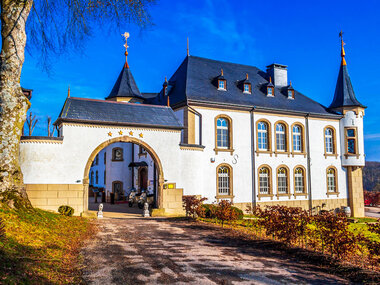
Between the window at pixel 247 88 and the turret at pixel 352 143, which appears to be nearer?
the window at pixel 247 88

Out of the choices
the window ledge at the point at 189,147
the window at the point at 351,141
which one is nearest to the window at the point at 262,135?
the window ledge at the point at 189,147

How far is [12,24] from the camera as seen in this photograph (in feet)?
30.8

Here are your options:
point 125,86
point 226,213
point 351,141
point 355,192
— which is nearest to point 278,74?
point 351,141

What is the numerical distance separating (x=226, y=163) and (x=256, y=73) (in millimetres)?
9768

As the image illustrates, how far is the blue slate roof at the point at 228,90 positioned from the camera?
75.3 feet

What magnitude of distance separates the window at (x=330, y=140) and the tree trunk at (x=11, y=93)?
78.8ft

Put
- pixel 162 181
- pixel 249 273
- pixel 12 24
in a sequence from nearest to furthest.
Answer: pixel 249 273, pixel 12 24, pixel 162 181

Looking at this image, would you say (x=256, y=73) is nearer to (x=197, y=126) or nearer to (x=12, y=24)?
(x=197, y=126)

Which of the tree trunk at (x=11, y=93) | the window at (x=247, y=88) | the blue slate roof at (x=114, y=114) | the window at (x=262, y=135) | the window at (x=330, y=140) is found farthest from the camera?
the window at (x=330, y=140)

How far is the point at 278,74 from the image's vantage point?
28.4 m

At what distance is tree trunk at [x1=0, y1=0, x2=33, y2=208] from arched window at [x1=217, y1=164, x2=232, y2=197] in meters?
14.5

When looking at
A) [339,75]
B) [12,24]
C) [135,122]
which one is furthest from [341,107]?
[12,24]

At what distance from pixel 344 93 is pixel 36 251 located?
27578 millimetres

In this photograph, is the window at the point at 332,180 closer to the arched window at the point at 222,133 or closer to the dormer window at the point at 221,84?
the arched window at the point at 222,133
